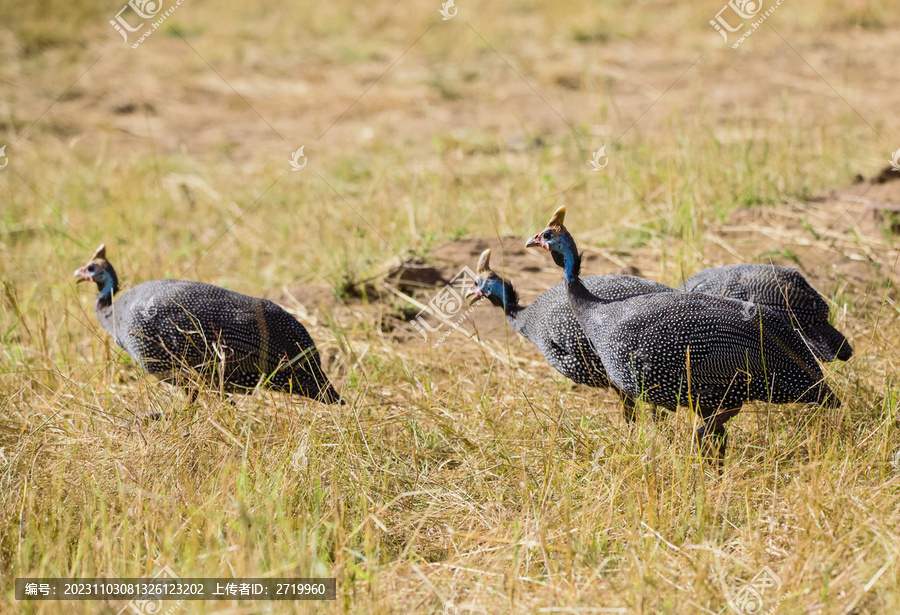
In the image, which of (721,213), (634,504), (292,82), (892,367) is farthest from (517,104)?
(634,504)

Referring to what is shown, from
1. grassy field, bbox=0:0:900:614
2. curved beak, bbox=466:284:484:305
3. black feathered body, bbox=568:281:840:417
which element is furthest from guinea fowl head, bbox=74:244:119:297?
black feathered body, bbox=568:281:840:417

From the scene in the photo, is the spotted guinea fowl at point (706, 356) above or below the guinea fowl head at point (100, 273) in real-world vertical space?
below

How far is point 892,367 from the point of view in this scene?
3125mm

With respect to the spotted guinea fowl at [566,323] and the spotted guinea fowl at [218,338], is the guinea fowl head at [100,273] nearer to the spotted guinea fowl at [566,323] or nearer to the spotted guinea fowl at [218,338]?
the spotted guinea fowl at [218,338]

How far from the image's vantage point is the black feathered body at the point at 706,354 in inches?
113

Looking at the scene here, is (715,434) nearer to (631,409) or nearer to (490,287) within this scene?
(631,409)

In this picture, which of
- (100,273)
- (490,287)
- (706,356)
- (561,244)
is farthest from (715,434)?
(100,273)

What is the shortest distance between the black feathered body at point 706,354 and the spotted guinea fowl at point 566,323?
0.24m

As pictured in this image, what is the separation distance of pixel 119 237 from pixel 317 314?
2.09 meters

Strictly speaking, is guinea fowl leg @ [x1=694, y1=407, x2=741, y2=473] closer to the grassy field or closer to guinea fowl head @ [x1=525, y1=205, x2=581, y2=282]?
the grassy field

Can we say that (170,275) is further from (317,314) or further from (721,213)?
(721,213)

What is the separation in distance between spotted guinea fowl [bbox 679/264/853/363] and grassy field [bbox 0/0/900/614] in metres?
0.12
